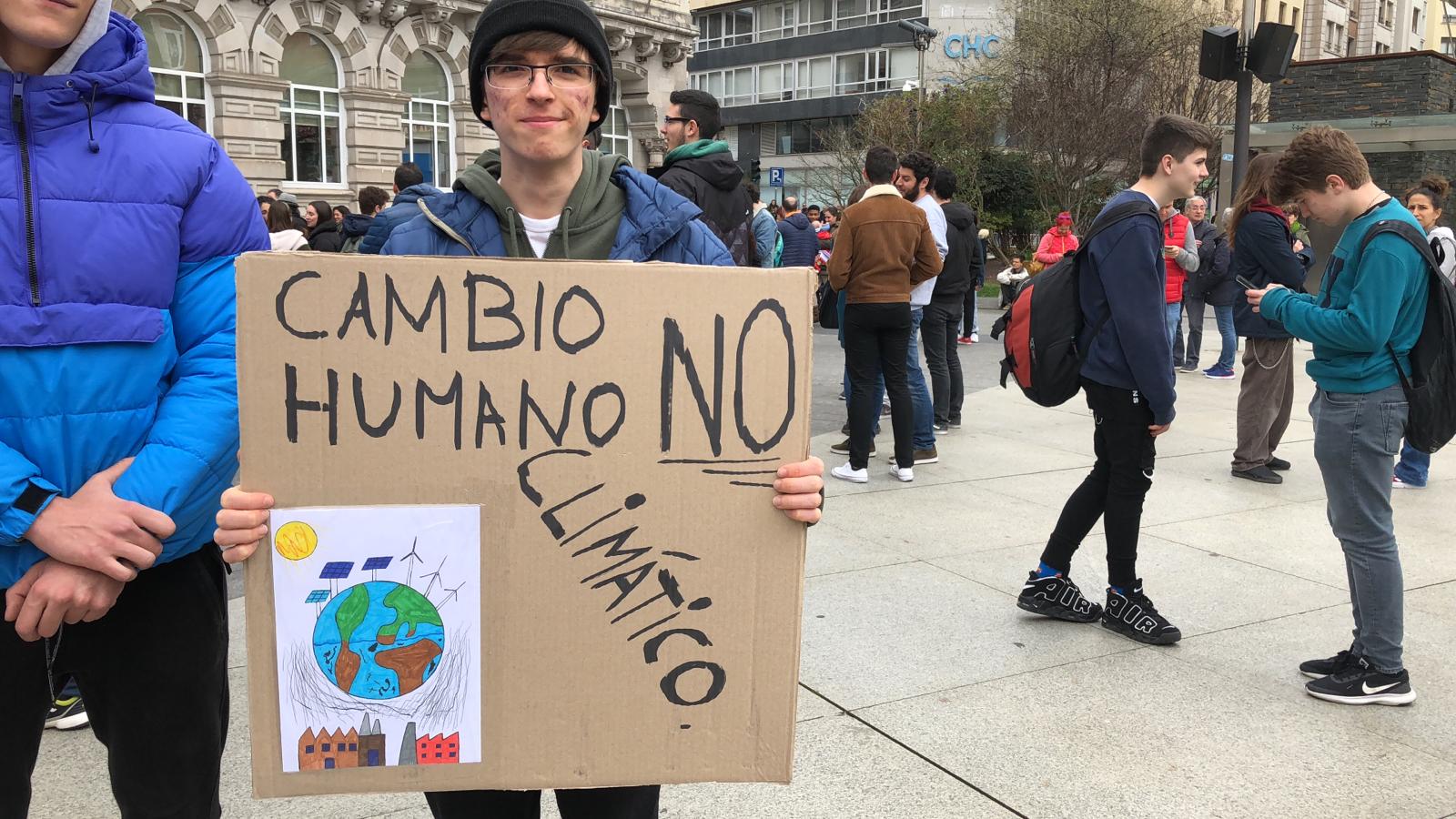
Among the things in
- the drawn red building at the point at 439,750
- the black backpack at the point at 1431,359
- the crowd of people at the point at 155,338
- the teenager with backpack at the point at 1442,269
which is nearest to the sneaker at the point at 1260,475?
the teenager with backpack at the point at 1442,269

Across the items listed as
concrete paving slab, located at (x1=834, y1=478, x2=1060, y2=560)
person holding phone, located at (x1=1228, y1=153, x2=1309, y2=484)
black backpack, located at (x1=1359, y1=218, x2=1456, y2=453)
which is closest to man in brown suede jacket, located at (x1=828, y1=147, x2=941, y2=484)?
concrete paving slab, located at (x1=834, y1=478, x2=1060, y2=560)

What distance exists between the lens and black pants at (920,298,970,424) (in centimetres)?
824

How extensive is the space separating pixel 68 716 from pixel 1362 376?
419 cm

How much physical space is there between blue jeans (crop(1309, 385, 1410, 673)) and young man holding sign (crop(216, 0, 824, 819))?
8.39 ft

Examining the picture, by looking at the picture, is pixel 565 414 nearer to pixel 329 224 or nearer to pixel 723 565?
pixel 723 565

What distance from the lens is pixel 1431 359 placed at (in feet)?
11.8

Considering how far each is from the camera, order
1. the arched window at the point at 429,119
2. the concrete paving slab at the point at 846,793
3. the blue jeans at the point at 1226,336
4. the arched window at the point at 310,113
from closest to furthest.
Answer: the concrete paving slab at the point at 846,793
the blue jeans at the point at 1226,336
the arched window at the point at 310,113
the arched window at the point at 429,119

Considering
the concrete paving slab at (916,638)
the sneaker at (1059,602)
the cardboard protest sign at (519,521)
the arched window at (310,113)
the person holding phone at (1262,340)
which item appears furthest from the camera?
the arched window at (310,113)

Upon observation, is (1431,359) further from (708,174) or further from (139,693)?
(139,693)

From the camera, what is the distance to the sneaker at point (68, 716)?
136 inches

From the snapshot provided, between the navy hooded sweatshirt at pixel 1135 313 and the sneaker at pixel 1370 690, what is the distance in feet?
3.40

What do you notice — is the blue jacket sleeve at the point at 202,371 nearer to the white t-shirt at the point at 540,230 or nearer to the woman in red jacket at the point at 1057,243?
the white t-shirt at the point at 540,230

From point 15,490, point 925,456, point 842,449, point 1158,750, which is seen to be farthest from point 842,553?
point 15,490

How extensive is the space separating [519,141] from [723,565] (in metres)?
0.81
